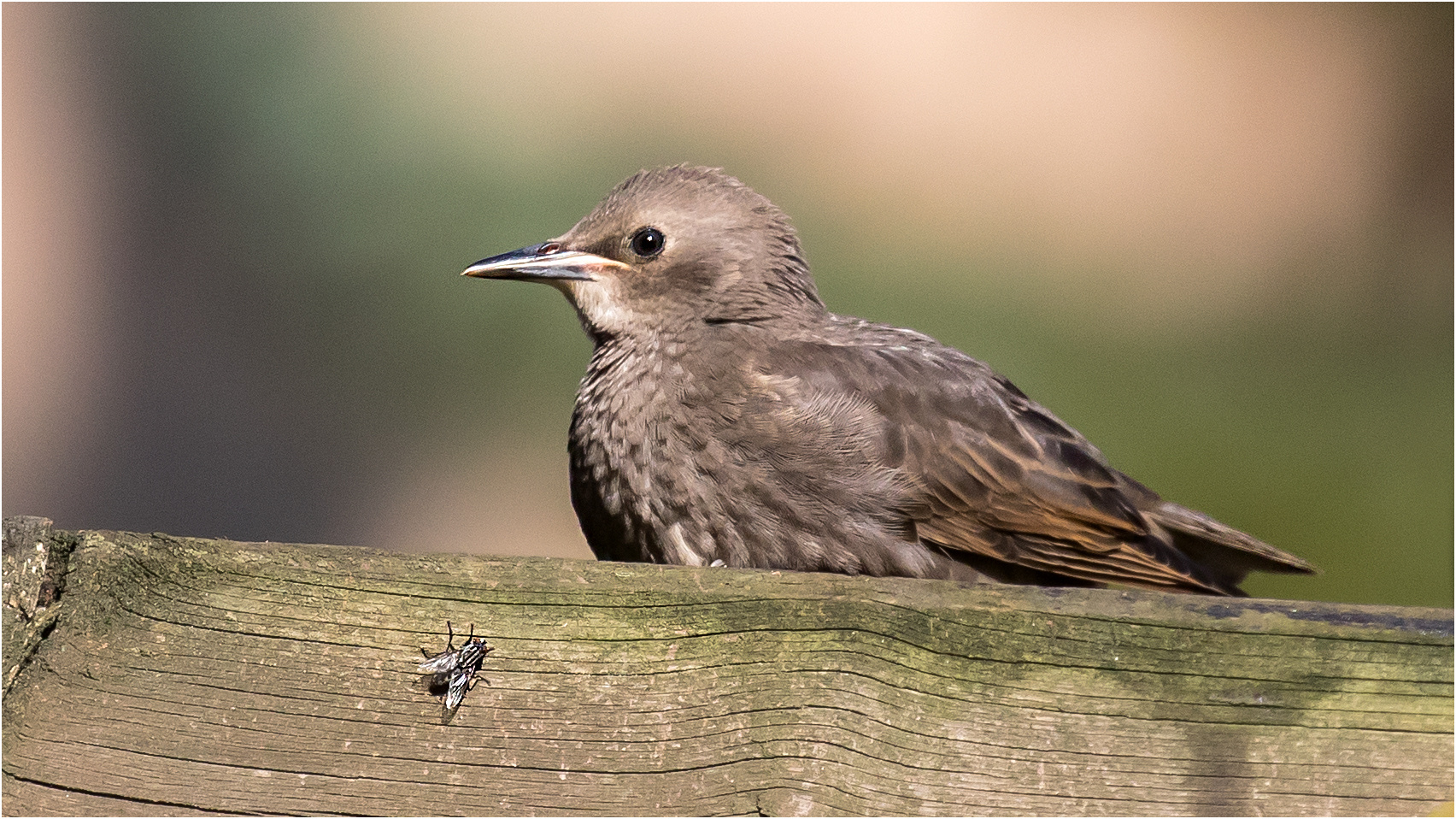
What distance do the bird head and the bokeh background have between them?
1.99 m

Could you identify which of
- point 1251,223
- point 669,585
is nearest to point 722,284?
point 669,585

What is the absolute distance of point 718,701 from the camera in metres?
1.84

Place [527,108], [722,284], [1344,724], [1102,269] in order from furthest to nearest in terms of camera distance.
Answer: [527,108] < [1102,269] < [722,284] < [1344,724]

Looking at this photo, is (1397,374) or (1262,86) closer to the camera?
(1397,374)

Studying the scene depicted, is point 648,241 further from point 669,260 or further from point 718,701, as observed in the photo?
point 718,701

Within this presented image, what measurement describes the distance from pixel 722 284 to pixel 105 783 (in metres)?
2.17

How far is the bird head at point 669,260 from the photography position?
12.0 ft

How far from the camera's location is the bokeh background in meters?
5.46

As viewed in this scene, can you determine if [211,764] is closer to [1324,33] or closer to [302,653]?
[302,653]

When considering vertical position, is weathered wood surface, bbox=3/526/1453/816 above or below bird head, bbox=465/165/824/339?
below

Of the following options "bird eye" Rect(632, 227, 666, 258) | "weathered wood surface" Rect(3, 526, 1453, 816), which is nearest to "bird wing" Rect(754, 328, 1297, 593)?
"bird eye" Rect(632, 227, 666, 258)

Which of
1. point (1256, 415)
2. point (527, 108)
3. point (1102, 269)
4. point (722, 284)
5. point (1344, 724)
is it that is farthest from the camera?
point (527, 108)

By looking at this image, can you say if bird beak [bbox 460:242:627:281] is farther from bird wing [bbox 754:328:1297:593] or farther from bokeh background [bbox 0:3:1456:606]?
bokeh background [bbox 0:3:1456:606]

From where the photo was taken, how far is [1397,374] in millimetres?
5523
